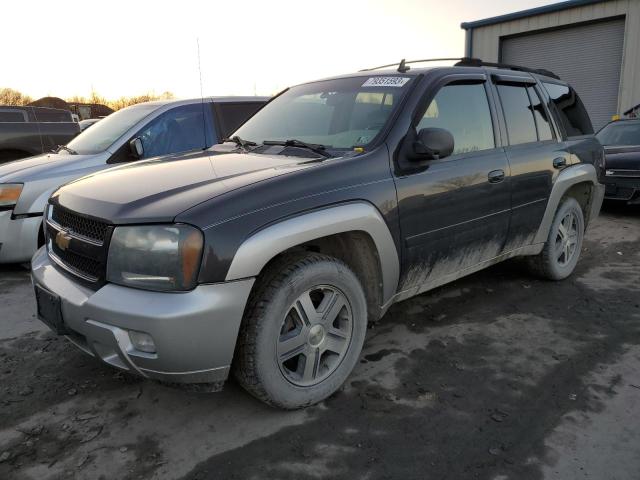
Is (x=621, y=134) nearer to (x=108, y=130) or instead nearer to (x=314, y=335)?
(x=108, y=130)

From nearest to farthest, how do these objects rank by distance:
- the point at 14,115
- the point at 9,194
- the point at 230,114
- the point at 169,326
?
the point at 169,326 < the point at 9,194 < the point at 230,114 < the point at 14,115

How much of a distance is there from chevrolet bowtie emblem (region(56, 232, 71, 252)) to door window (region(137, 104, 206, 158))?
285 cm

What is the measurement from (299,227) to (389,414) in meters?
1.08

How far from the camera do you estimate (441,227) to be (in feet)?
10.6

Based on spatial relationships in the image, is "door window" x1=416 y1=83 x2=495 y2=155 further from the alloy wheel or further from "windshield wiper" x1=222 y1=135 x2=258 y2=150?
the alloy wheel

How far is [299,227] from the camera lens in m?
2.49

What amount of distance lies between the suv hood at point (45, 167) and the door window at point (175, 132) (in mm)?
543

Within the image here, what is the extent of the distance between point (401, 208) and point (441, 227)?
1.30 feet

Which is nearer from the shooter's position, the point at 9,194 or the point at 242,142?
the point at 242,142

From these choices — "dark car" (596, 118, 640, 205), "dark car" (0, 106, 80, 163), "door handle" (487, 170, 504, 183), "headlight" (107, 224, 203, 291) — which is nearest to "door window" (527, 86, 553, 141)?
"door handle" (487, 170, 504, 183)

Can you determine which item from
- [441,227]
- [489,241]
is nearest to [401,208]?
[441,227]

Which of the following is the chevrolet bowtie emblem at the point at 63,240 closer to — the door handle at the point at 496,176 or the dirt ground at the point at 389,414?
the dirt ground at the point at 389,414

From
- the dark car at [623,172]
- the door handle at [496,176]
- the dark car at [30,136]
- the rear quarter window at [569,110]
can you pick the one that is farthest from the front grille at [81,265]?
the dark car at [623,172]

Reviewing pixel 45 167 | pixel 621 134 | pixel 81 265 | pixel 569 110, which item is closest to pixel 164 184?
pixel 81 265
